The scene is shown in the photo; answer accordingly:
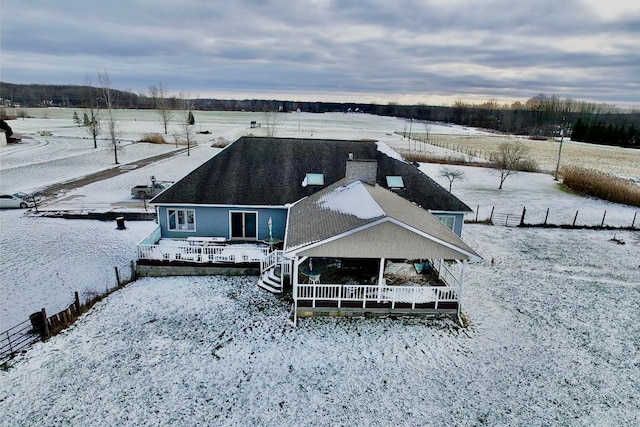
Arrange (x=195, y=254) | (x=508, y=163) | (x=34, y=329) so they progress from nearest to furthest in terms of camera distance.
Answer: (x=34, y=329) → (x=195, y=254) → (x=508, y=163)

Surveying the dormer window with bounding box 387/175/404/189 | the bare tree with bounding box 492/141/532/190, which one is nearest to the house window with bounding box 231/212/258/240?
the dormer window with bounding box 387/175/404/189

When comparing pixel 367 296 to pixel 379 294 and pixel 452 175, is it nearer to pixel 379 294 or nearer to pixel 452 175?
pixel 379 294

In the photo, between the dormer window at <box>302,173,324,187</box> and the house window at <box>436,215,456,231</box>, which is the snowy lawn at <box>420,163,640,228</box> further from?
the dormer window at <box>302,173,324,187</box>

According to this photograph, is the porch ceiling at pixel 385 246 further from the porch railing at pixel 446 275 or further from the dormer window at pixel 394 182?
the dormer window at pixel 394 182

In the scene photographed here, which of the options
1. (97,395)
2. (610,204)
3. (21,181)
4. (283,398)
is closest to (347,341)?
(283,398)

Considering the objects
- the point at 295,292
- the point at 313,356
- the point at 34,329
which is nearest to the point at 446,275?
the point at 295,292

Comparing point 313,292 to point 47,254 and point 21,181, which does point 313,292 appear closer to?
point 47,254

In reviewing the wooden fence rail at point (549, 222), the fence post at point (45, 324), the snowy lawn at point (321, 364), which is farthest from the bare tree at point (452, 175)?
the fence post at point (45, 324)
